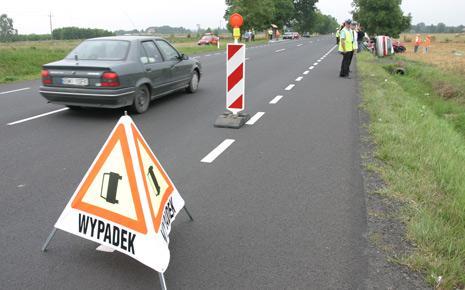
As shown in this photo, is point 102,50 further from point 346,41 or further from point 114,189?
point 346,41

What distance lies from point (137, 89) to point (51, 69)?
5.37 feet

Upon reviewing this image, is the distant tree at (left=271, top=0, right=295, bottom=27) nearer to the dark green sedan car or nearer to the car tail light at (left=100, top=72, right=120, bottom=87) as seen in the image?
the dark green sedan car

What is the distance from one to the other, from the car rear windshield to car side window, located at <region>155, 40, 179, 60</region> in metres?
1.04

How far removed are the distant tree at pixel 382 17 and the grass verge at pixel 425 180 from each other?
44456 millimetres

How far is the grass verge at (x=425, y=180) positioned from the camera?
313 cm

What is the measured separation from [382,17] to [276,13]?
145ft

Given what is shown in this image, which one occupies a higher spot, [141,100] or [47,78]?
[47,78]

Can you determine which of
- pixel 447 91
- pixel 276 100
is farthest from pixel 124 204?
pixel 447 91

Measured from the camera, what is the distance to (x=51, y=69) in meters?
8.27

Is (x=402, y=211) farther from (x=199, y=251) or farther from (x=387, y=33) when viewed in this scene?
(x=387, y=33)

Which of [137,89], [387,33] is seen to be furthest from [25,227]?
[387,33]

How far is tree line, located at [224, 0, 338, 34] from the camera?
6581 centimetres

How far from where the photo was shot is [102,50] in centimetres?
866

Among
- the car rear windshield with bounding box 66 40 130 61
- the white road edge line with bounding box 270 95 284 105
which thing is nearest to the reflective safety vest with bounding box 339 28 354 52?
the white road edge line with bounding box 270 95 284 105
